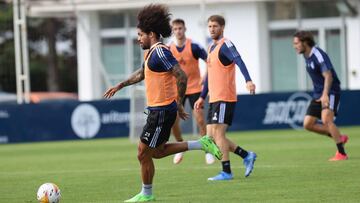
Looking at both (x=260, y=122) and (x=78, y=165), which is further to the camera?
(x=260, y=122)

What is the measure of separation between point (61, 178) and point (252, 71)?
25.1 m

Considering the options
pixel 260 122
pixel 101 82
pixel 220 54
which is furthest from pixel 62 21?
pixel 220 54

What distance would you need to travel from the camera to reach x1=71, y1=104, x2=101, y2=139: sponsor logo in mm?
29812

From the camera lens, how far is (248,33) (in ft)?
133

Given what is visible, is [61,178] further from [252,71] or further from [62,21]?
[62,21]

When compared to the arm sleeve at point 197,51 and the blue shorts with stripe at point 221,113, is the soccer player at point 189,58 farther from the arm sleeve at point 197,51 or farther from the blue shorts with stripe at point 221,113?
the blue shorts with stripe at point 221,113

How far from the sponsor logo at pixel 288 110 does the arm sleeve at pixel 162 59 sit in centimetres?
1791

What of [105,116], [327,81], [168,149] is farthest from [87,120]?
[168,149]

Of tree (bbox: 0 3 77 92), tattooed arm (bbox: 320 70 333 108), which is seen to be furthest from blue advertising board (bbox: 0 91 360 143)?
tree (bbox: 0 3 77 92)

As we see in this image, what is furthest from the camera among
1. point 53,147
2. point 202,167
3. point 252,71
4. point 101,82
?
point 101,82

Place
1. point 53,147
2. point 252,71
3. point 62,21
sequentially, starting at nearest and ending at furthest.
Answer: point 53,147, point 252,71, point 62,21

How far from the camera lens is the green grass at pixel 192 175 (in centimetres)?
1259

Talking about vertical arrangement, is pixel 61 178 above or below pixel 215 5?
below

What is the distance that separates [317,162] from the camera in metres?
17.0
